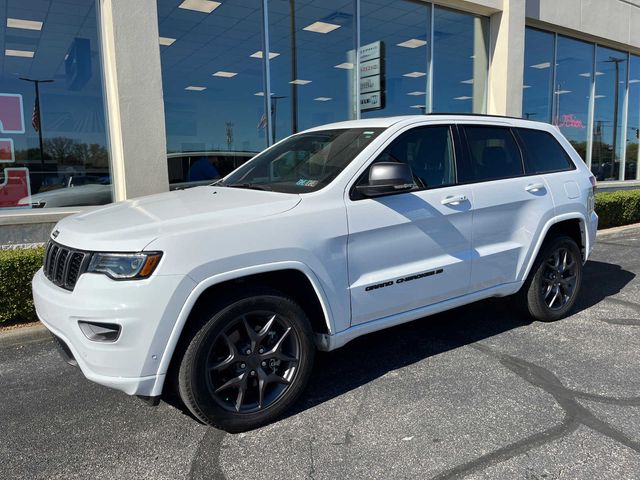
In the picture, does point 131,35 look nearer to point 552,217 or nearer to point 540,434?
point 552,217

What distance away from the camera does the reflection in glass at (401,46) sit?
33.0 ft

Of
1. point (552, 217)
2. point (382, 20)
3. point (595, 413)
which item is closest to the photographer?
point (595, 413)

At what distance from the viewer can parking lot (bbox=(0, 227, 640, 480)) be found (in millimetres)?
2561

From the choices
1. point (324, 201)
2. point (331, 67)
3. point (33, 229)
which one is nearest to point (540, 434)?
point (324, 201)

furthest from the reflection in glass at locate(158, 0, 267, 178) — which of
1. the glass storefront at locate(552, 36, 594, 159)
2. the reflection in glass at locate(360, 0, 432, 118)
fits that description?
the glass storefront at locate(552, 36, 594, 159)

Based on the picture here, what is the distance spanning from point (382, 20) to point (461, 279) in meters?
8.03

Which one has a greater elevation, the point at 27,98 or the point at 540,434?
the point at 27,98

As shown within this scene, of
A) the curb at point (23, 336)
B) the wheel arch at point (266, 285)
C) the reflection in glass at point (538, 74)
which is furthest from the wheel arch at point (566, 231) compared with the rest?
the reflection in glass at point (538, 74)

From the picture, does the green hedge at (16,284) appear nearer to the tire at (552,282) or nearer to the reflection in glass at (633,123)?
the tire at (552,282)

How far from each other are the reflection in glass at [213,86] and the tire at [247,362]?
5850 millimetres

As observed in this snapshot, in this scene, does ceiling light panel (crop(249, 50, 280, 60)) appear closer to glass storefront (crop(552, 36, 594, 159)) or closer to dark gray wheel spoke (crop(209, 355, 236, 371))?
dark gray wheel spoke (crop(209, 355, 236, 371))

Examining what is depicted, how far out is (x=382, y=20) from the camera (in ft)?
33.4

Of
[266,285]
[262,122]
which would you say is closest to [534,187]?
[266,285]

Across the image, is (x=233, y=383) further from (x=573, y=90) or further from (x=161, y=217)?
(x=573, y=90)
